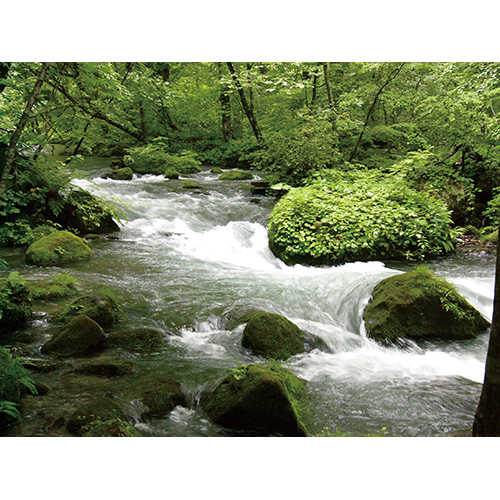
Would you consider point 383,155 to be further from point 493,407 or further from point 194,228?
point 493,407

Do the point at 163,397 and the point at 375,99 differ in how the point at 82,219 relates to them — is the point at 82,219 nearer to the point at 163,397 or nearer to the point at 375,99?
the point at 163,397

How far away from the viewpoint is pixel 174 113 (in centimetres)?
1780

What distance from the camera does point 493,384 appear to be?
6.35ft

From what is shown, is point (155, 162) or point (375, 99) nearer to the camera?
point (375, 99)

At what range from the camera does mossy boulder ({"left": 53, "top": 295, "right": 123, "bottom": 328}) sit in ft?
14.0

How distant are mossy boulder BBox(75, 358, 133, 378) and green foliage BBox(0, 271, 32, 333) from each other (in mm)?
1303

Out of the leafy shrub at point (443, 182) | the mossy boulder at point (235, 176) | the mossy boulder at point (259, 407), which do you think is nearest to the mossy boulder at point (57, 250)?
the mossy boulder at point (259, 407)

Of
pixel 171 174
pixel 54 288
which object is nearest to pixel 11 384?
pixel 54 288

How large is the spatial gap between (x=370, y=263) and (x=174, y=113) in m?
14.2

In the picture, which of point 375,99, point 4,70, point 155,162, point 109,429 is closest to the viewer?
point 109,429

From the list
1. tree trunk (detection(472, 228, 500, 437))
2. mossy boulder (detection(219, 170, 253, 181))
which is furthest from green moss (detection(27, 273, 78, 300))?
mossy boulder (detection(219, 170, 253, 181))

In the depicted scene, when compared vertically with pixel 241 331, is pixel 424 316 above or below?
above

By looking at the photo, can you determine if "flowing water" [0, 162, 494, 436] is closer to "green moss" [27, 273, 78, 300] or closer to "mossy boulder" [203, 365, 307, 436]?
"mossy boulder" [203, 365, 307, 436]

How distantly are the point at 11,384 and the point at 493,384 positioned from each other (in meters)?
3.14
